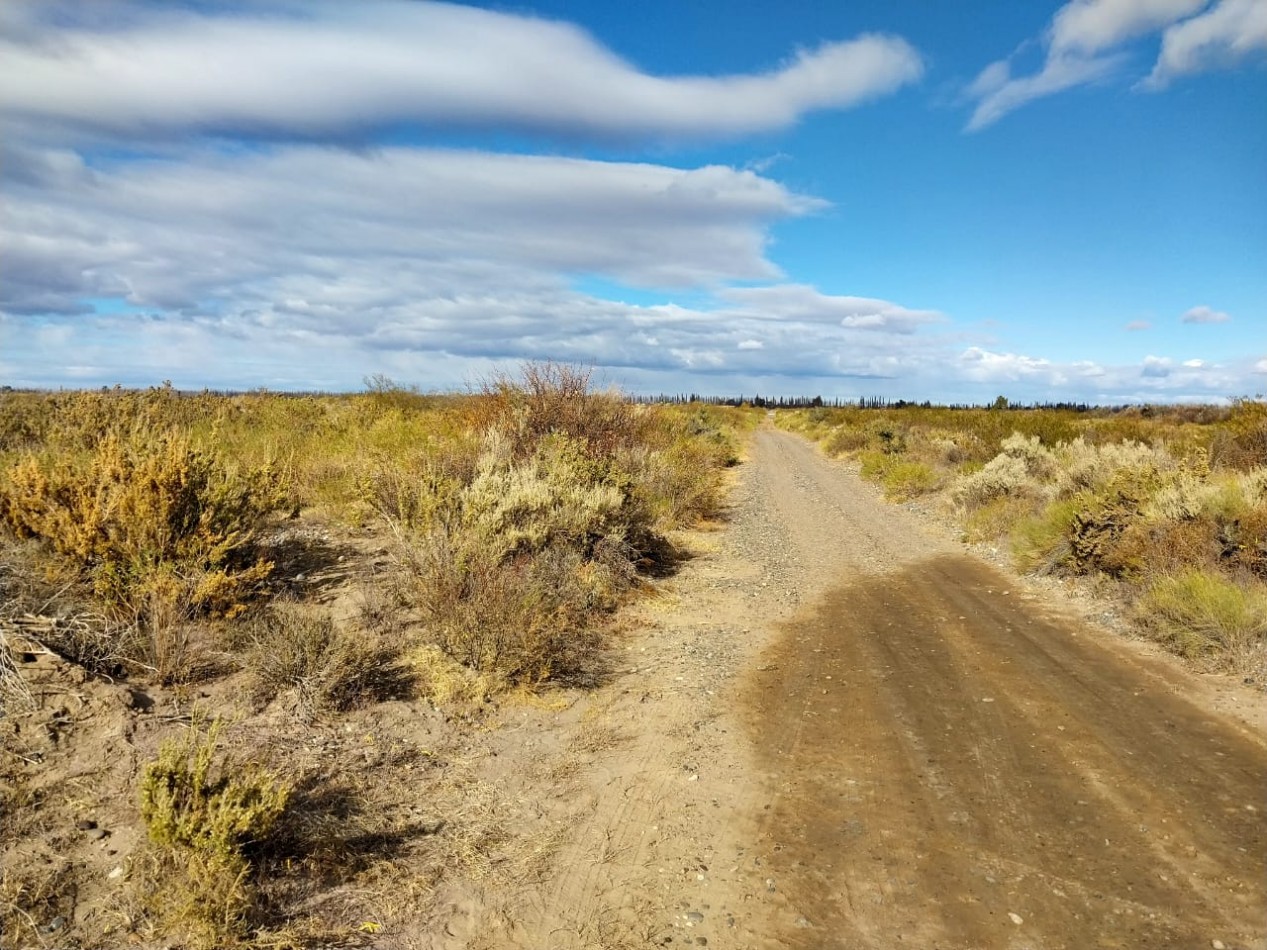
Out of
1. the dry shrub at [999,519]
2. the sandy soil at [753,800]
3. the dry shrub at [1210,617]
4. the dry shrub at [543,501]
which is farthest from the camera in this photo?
the dry shrub at [999,519]

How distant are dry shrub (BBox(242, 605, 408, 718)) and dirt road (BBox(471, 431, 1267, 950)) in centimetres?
170

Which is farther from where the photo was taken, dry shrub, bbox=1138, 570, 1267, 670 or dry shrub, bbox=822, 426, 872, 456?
dry shrub, bbox=822, 426, 872, 456

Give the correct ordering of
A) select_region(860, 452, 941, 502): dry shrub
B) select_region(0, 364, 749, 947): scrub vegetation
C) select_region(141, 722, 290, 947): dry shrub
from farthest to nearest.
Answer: select_region(860, 452, 941, 502): dry shrub, select_region(0, 364, 749, 947): scrub vegetation, select_region(141, 722, 290, 947): dry shrub

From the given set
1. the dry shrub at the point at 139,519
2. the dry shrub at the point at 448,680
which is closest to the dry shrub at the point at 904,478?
the dry shrub at the point at 448,680

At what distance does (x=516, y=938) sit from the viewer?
11.8ft

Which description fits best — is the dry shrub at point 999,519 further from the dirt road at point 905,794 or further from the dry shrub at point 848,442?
the dry shrub at point 848,442

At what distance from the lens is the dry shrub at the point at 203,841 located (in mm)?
3307

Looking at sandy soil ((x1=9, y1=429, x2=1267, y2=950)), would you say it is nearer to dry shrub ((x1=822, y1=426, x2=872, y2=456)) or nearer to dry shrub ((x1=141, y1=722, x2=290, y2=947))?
dry shrub ((x1=141, y1=722, x2=290, y2=947))

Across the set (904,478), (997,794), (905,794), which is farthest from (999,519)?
(905,794)

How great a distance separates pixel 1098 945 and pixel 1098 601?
6484 mm

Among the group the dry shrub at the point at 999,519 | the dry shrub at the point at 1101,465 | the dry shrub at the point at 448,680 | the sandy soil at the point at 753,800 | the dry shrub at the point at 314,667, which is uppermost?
the dry shrub at the point at 1101,465

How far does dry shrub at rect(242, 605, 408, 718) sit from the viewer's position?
5395mm

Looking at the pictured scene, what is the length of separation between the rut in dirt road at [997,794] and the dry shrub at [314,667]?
300 centimetres

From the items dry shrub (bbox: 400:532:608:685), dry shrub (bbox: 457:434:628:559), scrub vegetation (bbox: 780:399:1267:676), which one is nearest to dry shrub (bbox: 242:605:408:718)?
dry shrub (bbox: 400:532:608:685)
